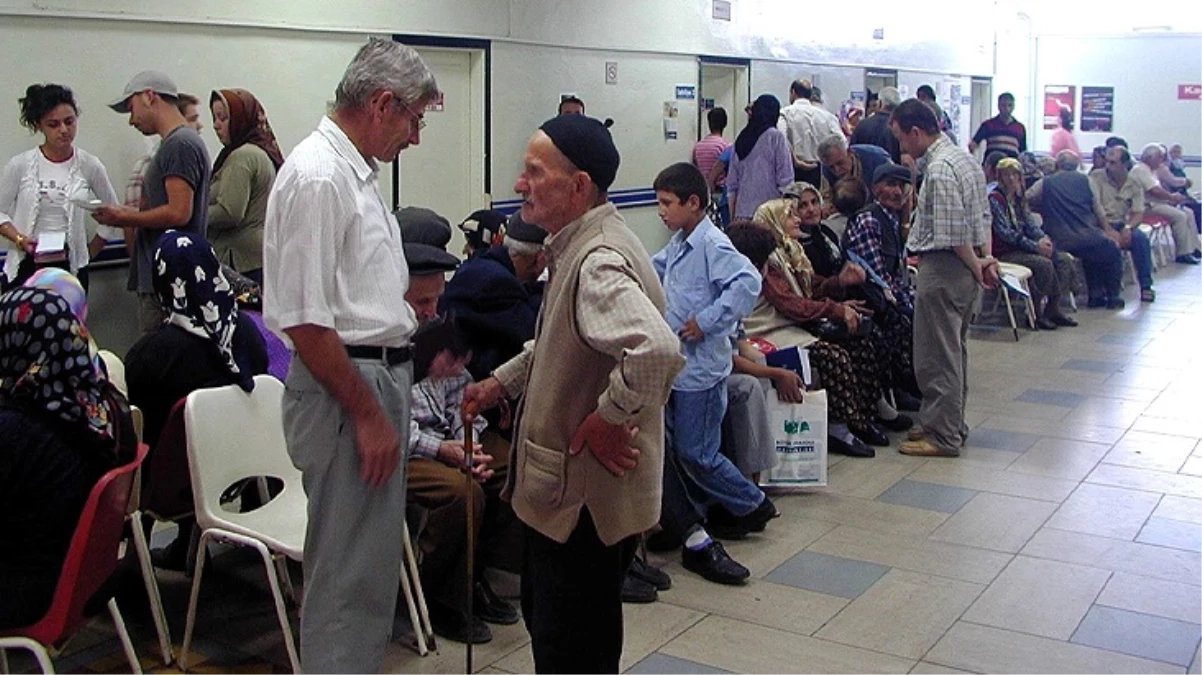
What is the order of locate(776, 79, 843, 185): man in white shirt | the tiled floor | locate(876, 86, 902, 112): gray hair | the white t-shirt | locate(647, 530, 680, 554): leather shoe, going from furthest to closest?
locate(876, 86, 902, 112): gray hair, locate(776, 79, 843, 185): man in white shirt, the white t-shirt, locate(647, 530, 680, 554): leather shoe, the tiled floor

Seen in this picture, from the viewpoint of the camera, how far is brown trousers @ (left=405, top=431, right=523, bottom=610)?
3836 millimetres

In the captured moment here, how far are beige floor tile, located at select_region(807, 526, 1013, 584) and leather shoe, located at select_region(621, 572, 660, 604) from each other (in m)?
0.81

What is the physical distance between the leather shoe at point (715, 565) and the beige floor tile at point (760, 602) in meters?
0.03

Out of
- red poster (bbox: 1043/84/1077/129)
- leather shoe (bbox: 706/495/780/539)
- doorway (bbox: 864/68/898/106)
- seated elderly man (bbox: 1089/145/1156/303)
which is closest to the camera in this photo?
leather shoe (bbox: 706/495/780/539)

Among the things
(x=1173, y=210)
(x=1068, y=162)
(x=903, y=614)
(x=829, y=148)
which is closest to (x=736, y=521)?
(x=903, y=614)

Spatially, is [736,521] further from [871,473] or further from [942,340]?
[942,340]

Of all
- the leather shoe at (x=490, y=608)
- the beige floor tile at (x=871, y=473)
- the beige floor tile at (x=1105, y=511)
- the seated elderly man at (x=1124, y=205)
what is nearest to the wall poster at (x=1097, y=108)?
the seated elderly man at (x=1124, y=205)

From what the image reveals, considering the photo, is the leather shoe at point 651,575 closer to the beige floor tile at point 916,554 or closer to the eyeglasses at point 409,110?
the beige floor tile at point 916,554

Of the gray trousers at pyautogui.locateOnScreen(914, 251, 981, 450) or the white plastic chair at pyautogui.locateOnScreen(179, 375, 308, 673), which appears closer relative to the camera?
the white plastic chair at pyautogui.locateOnScreen(179, 375, 308, 673)

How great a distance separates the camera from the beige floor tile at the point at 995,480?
5523 mm

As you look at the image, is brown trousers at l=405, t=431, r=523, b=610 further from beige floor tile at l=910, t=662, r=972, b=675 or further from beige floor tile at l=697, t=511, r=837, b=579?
beige floor tile at l=910, t=662, r=972, b=675

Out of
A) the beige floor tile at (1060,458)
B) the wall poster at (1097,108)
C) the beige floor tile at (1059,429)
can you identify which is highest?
the wall poster at (1097,108)

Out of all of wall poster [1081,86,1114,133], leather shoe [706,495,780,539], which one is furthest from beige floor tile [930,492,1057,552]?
wall poster [1081,86,1114,133]

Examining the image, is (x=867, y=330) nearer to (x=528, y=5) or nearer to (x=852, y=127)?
(x=528, y=5)
